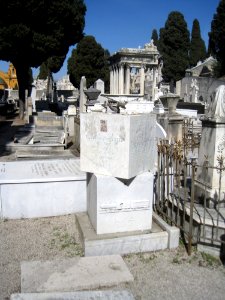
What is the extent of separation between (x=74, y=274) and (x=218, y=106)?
3302 mm

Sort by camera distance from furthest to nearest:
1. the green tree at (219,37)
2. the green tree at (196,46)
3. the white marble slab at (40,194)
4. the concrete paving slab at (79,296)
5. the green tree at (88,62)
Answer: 1. the green tree at (196,46)
2. the green tree at (88,62)
3. the green tree at (219,37)
4. the white marble slab at (40,194)
5. the concrete paving slab at (79,296)

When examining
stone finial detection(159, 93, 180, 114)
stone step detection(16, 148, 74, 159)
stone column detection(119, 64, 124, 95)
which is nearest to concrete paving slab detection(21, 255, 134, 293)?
stone step detection(16, 148, 74, 159)

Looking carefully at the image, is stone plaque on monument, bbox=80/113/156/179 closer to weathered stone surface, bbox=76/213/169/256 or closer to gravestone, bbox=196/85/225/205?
weathered stone surface, bbox=76/213/169/256

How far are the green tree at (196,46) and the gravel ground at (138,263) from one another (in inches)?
1824

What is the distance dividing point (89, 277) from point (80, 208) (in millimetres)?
2151

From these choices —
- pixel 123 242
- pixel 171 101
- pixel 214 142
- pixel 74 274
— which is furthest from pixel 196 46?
pixel 74 274

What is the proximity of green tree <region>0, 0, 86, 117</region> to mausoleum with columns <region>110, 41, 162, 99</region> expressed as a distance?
55.8 feet

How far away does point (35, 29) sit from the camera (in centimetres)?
1914

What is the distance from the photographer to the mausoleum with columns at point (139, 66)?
1499 inches

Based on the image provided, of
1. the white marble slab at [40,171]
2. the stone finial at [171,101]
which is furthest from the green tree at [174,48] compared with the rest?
the white marble slab at [40,171]

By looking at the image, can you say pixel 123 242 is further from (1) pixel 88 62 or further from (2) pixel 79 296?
(1) pixel 88 62

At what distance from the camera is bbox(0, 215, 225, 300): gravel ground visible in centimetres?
349

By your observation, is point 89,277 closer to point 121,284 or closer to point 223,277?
point 121,284

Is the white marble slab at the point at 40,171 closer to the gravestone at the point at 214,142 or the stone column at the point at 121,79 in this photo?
the gravestone at the point at 214,142
